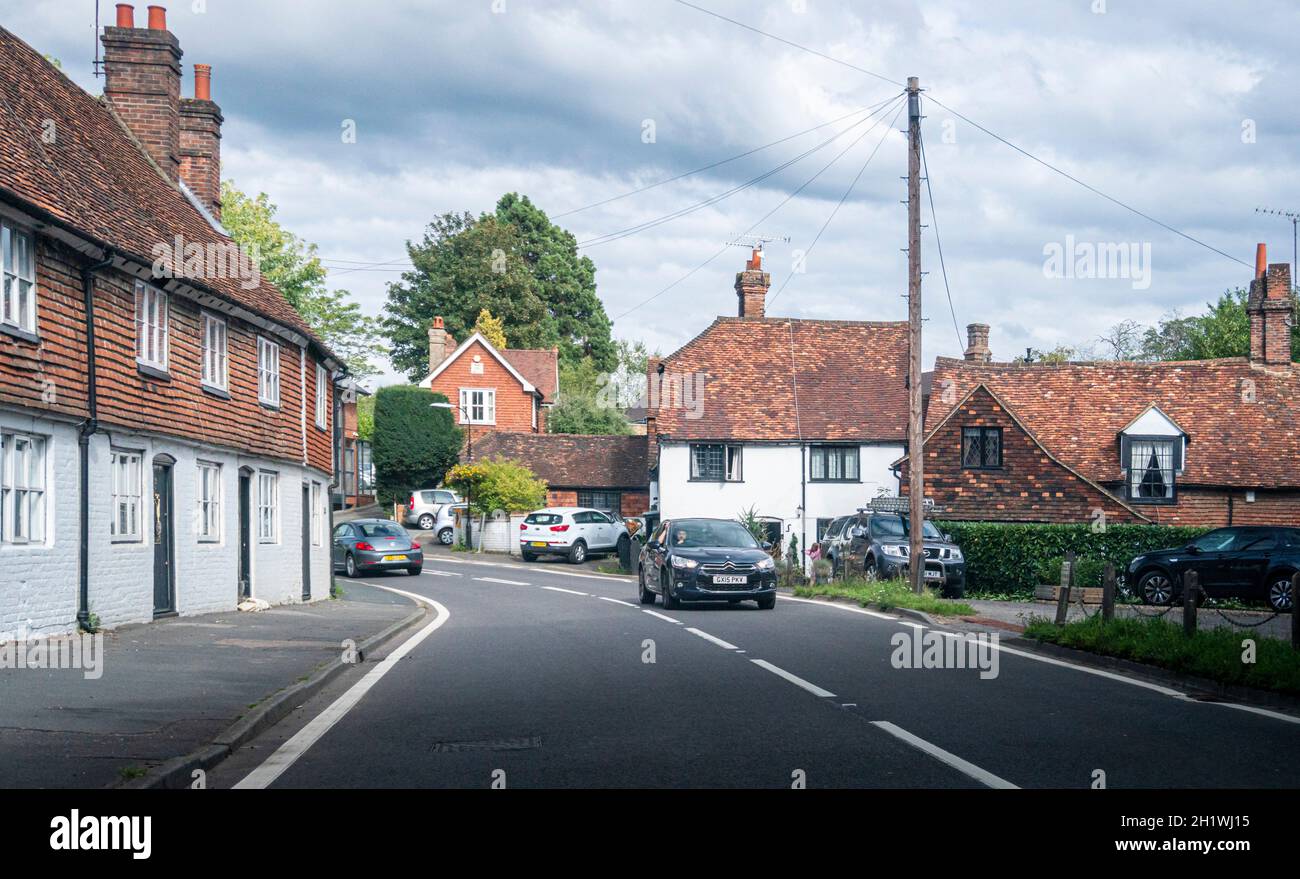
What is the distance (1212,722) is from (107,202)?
53.7 feet

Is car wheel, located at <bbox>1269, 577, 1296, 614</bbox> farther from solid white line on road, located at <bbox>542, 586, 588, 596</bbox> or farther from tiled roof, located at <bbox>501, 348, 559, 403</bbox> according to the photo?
tiled roof, located at <bbox>501, 348, 559, 403</bbox>

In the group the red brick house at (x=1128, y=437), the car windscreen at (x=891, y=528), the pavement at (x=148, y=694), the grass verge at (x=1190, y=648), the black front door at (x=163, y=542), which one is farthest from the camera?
the red brick house at (x=1128, y=437)

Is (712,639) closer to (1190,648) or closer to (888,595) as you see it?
(1190,648)

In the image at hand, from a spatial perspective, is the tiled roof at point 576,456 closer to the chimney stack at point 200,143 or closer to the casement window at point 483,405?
the casement window at point 483,405

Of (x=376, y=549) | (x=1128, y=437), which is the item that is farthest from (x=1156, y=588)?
(x=376, y=549)

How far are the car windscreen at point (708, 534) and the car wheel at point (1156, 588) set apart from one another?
9.09 m

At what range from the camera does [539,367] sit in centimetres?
7331

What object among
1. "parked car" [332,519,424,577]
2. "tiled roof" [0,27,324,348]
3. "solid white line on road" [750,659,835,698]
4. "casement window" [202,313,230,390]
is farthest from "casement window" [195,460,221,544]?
"parked car" [332,519,424,577]

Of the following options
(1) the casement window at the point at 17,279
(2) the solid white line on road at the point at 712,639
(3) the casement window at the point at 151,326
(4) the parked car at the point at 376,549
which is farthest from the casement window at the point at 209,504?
(4) the parked car at the point at 376,549

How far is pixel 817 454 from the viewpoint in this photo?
1752 inches

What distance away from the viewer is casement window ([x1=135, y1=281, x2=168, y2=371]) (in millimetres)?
18500

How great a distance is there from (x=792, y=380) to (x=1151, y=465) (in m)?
13.0

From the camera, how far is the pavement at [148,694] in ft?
24.1
